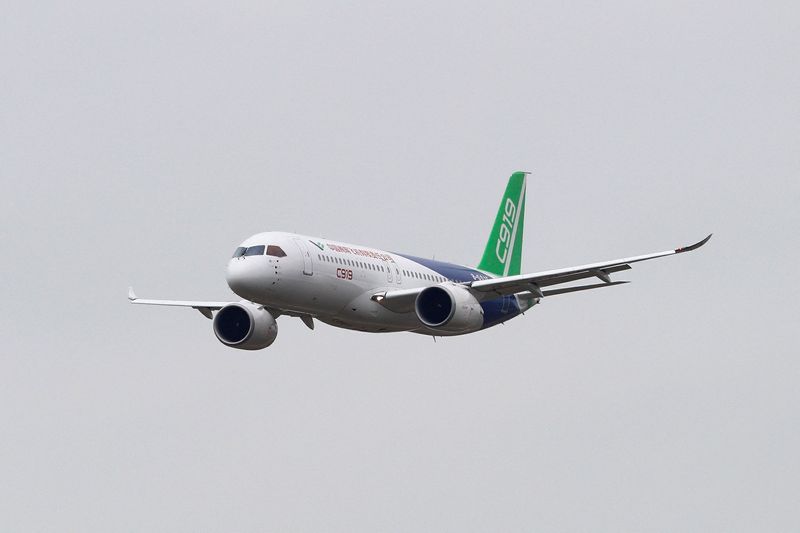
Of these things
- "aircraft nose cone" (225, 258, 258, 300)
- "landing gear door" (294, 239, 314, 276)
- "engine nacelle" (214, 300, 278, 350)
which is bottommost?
"engine nacelle" (214, 300, 278, 350)

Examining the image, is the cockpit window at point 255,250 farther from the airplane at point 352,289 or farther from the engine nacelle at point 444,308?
the engine nacelle at point 444,308

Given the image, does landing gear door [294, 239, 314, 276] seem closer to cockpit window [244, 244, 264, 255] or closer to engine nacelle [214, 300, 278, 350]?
cockpit window [244, 244, 264, 255]

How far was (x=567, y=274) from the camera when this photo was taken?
59.3 m

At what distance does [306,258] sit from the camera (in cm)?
5725

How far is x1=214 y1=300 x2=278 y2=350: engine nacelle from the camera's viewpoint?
200 feet

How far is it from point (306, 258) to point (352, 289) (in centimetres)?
286

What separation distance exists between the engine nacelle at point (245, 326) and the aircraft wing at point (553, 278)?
8087 mm

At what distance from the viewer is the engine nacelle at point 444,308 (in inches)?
2323

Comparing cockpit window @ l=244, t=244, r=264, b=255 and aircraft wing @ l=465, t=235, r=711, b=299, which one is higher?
cockpit window @ l=244, t=244, r=264, b=255

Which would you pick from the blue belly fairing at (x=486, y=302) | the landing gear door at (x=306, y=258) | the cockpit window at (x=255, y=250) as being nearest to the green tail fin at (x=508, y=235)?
the blue belly fairing at (x=486, y=302)

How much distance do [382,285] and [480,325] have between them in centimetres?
423

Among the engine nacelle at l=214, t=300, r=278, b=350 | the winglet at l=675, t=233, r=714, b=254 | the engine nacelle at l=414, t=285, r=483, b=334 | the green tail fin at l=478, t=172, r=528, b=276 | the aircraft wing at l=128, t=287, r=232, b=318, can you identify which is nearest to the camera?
the winglet at l=675, t=233, r=714, b=254

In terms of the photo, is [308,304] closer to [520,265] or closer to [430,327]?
[430,327]

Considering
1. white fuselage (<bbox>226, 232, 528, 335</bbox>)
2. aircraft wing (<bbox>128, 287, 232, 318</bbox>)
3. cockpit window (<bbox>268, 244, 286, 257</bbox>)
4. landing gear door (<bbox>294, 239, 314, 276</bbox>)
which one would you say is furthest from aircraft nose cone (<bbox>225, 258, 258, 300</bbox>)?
aircraft wing (<bbox>128, 287, 232, 318</bbox>)
